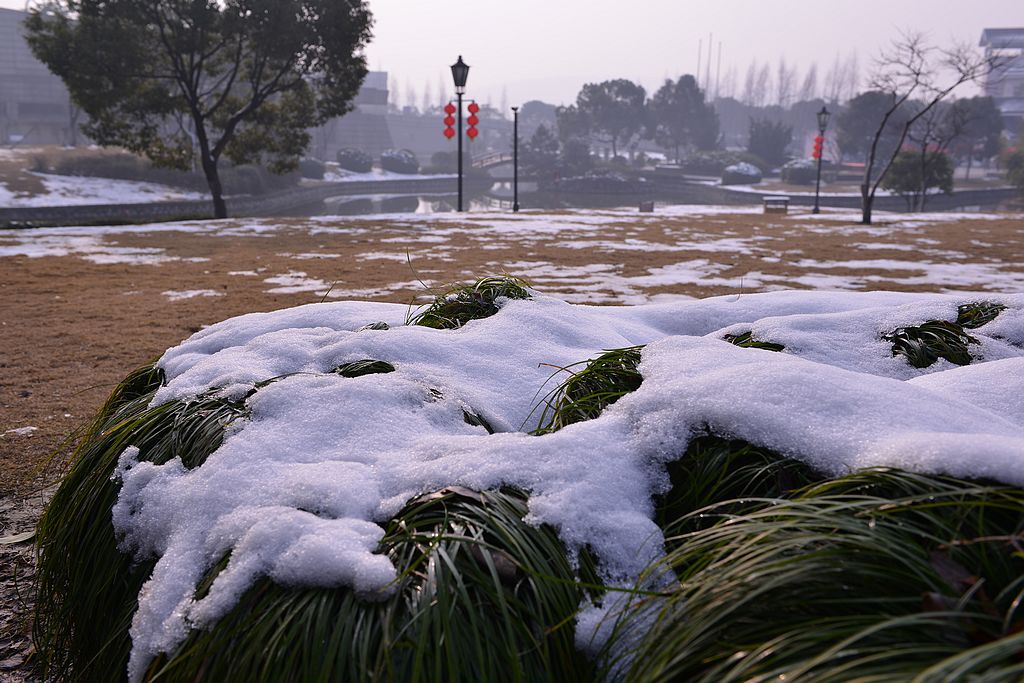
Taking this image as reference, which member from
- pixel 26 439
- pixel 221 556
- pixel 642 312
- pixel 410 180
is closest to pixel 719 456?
pixel 221 556

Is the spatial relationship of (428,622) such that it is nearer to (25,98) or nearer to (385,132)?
(25,98)

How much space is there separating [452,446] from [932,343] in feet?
5.60

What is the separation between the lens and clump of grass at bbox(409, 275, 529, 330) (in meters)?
Answer: 2.68

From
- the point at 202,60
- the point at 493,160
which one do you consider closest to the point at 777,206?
the point at 202,60

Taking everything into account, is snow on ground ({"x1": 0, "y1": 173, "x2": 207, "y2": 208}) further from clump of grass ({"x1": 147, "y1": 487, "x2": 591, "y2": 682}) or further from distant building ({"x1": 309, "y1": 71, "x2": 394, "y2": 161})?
distant building ({"x1": 309, "y1": 71, "x2": 394, "y2": 161})

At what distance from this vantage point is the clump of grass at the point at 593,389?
1.76m

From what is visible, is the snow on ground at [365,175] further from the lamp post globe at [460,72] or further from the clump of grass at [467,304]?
the clump of grass at [467,304]

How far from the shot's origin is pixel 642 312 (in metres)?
3.21

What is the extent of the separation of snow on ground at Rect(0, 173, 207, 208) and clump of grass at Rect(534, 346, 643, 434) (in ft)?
109

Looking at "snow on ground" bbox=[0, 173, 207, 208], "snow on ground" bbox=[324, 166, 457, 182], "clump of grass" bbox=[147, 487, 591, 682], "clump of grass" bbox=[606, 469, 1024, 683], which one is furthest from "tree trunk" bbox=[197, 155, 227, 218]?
"snow on ground" bbox=[324, 166, 457, 182]

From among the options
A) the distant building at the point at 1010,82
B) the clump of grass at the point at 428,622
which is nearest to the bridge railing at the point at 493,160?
the distant building at the point at 1010,82

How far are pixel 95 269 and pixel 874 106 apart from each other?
225 ft

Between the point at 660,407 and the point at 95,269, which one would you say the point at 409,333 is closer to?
the point at 660,407

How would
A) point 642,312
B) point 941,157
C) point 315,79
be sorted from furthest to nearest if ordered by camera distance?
1. point 941,157
2. point 315,79
3. point 642,312
